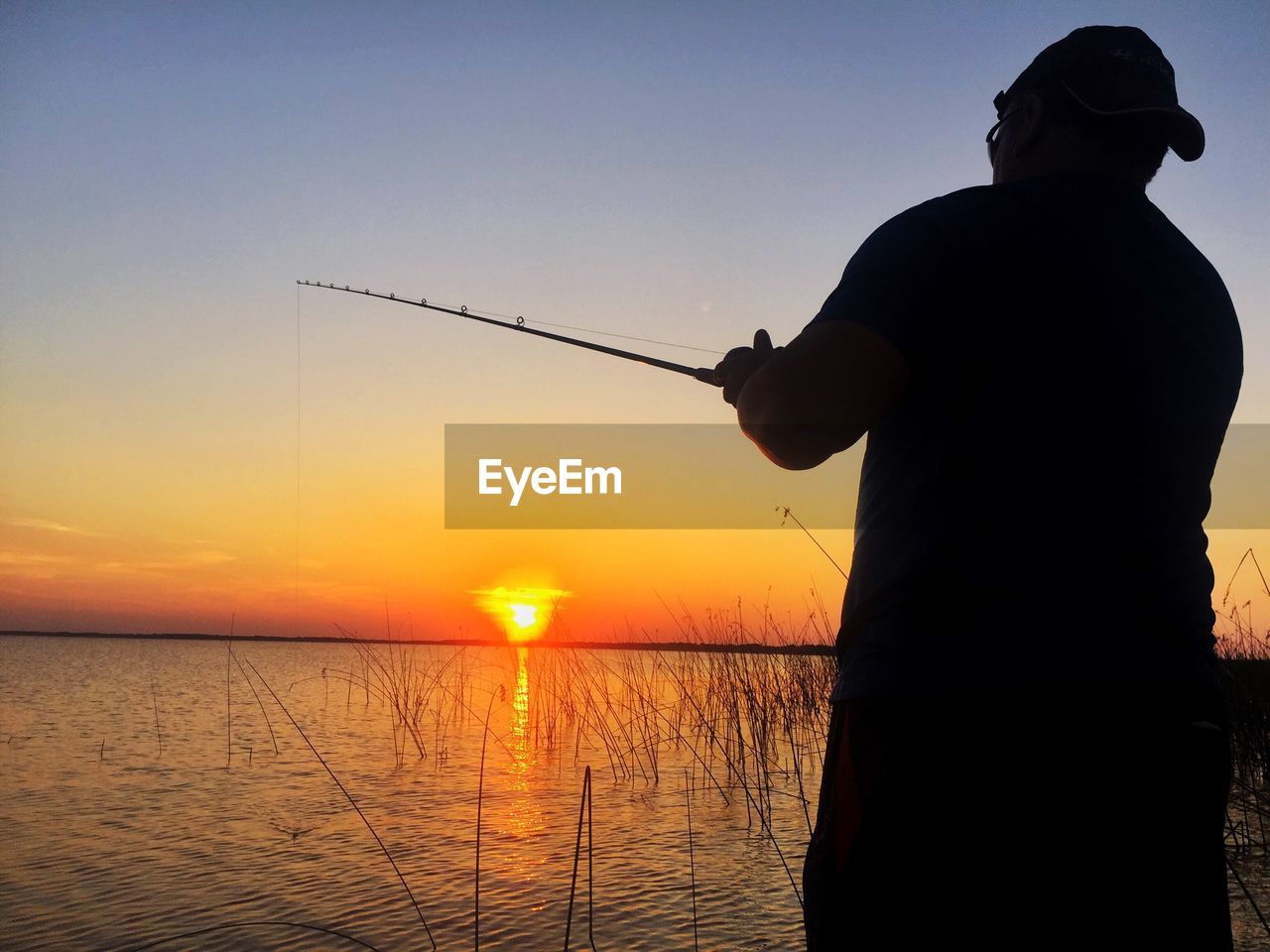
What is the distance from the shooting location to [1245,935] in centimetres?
402

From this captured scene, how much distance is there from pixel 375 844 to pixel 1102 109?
5.83m

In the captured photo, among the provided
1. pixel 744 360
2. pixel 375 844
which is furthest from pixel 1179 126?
pixel 375 844

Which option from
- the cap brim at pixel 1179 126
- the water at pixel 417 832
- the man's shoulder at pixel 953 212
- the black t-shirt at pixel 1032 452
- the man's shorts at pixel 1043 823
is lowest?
A: the water at pixel 417 832

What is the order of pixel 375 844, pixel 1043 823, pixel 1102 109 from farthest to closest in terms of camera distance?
1. pixel 375 844
2. pixel 1102 109
3. pixel 1043 823

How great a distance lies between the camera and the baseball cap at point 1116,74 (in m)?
1.35

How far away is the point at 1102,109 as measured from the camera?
1350 mm

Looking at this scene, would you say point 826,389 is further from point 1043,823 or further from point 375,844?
point 375,844

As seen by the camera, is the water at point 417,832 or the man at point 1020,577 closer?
the man at point 1020,577

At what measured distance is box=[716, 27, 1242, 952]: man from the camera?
1085 millimetres

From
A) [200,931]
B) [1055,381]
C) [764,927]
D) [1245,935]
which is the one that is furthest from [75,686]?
[1055,381]

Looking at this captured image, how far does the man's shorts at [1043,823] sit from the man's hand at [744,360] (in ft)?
2.31

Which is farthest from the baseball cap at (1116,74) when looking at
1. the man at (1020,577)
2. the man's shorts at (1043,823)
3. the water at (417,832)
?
the water at (417,832)

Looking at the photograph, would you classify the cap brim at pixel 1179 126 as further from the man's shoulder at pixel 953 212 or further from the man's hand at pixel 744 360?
the man's hand at pixel 744 360

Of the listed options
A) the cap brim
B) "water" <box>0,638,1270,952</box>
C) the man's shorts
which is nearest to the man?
the man's shorts
